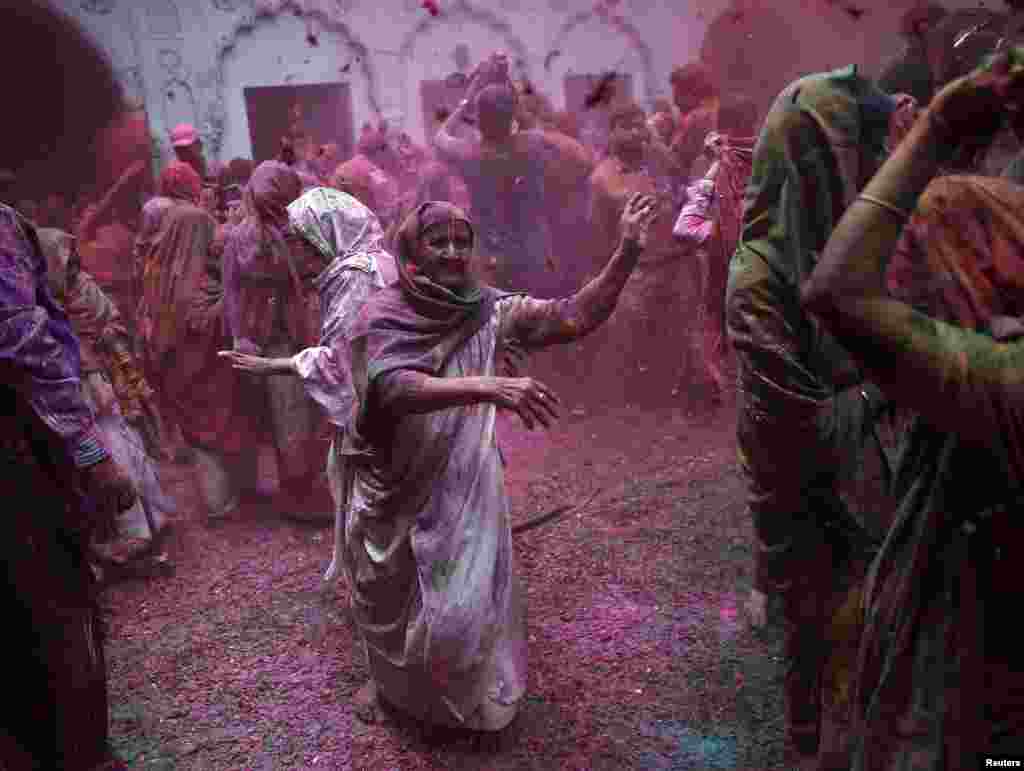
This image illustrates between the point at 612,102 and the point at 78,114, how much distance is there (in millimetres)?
6293

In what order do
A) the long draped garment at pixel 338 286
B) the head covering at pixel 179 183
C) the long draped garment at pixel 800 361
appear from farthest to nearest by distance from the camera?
the head covering at pixel 179 183 < the long draped garment at pixel 338 286 < the long draped garment at pixel 800 361

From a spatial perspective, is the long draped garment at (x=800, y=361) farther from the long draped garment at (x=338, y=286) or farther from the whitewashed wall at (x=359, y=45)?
the whitewashed wall at (x=359, y=45)

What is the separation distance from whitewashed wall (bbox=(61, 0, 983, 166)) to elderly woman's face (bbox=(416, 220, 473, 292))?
6916 mm

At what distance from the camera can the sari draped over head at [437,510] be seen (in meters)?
2.97

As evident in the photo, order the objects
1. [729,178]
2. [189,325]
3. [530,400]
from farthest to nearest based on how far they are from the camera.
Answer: [189,325], [729,178], [530,400]

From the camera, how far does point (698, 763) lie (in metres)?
3.02

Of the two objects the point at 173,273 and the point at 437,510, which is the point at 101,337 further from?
the point at 437,510

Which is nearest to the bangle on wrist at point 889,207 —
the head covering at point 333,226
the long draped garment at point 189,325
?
the head covering at point 333,226

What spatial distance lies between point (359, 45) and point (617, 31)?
325 centimetres

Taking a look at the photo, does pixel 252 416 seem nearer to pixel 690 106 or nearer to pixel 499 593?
pixel 499 593

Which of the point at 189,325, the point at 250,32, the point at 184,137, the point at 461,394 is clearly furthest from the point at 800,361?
the point at 250,32

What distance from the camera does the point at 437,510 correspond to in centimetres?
308

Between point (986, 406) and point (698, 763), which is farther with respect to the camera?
point (698, 763)

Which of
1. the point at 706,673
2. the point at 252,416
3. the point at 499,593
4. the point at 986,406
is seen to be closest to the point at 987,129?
the point at 986,406
